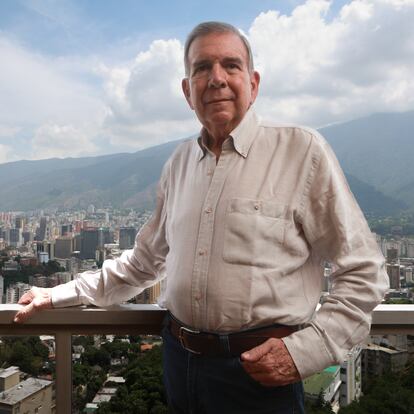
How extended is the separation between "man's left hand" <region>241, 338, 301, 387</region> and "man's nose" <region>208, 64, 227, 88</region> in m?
0.66

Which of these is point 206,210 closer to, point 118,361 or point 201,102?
point 201,102

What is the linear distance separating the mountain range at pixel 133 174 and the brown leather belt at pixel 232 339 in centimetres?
139

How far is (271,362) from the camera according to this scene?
39.7 inches

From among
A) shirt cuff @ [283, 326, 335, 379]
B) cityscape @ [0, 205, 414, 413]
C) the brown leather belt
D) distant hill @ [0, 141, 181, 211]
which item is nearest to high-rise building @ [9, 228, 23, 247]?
distant hill @ [0, 141, 181, 211]

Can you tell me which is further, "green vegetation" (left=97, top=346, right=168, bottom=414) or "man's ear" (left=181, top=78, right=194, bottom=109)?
"green vegetation" (left=97, top=346, right=168, bottom=414)

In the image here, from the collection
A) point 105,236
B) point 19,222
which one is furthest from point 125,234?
point 19,222

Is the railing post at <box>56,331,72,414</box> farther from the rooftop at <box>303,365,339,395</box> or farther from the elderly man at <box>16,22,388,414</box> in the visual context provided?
the rooftop at <box>303,365,339,395</box>

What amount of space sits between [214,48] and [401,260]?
1.32m

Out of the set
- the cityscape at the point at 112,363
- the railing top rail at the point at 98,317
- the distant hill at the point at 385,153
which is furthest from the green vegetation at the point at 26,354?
the distant hill at the point at 385,153

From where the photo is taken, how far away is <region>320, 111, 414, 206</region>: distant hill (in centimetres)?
298

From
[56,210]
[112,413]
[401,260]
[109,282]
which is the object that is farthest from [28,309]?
[56,210]

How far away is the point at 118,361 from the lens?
62.8 inches

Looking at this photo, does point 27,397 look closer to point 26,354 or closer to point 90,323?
point 26,354

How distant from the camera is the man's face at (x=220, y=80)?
1188mm
